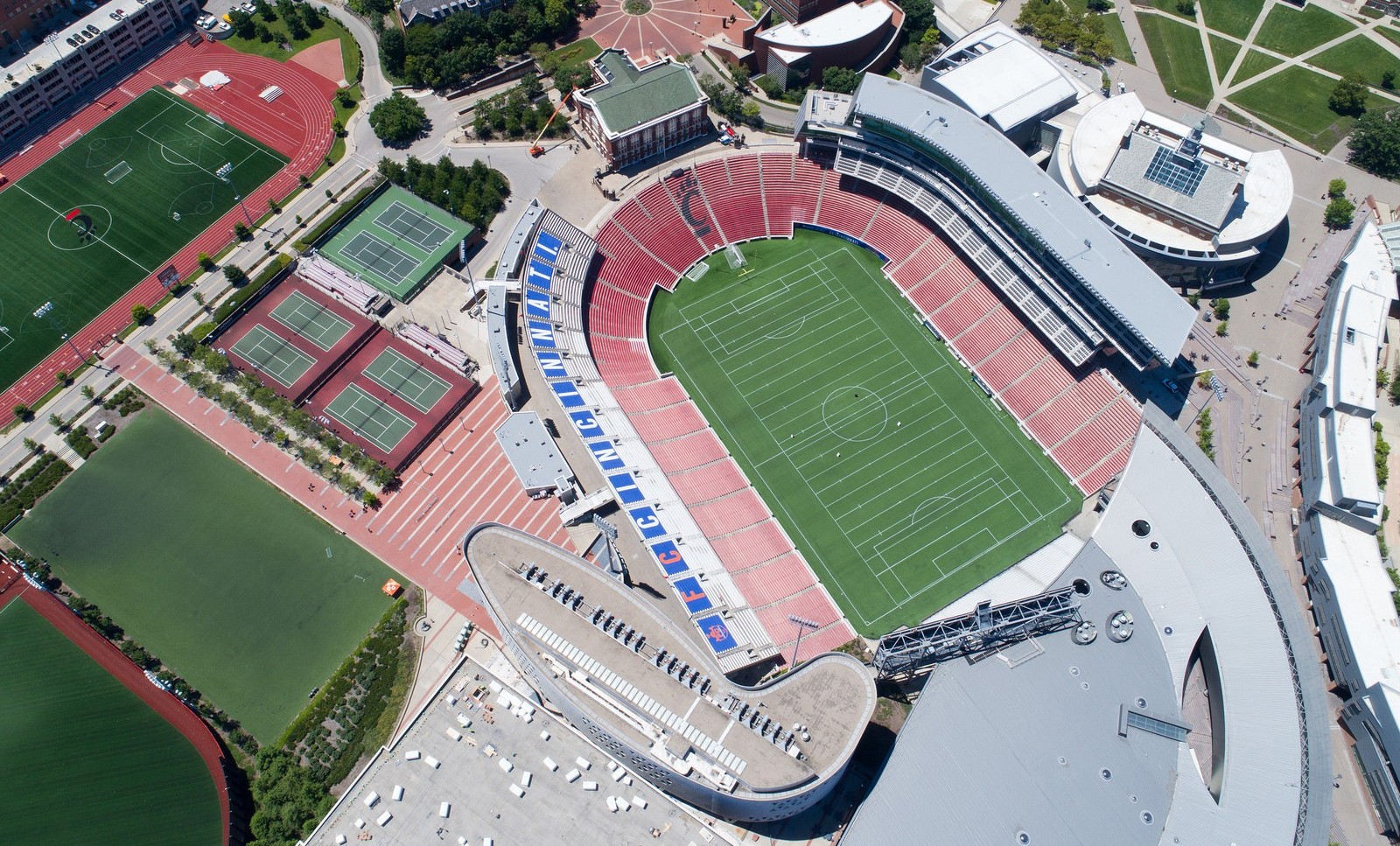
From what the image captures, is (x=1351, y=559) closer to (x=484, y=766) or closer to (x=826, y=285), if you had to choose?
(x=826, y=285)

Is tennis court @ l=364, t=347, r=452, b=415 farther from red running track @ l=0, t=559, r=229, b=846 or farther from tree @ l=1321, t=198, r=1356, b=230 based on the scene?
tree @ l=1321, t=198, r=1356, b=230

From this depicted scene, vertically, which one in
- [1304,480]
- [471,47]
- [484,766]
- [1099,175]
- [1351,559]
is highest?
[1099,175]

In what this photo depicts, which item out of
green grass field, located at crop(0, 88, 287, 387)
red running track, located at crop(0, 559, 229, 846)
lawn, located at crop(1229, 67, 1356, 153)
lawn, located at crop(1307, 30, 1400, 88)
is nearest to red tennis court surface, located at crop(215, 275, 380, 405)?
green grass field, located at crop(0, 88, 287, 387)

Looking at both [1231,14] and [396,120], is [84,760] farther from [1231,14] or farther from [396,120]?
[1231,14]

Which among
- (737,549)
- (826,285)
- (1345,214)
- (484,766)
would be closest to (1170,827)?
(737,549)

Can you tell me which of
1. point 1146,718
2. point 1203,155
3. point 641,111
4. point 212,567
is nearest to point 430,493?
point 212,567

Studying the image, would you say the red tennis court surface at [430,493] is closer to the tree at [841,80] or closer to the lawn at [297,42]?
the lawn at [297,42]
